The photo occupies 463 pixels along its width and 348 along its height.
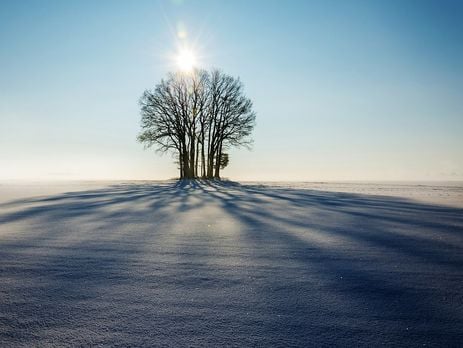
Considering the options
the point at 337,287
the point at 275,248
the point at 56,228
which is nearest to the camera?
the point at 337,287

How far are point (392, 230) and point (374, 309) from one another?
11.7ft

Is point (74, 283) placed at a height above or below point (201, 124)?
below

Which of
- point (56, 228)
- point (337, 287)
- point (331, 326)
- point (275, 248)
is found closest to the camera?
point (331, 326)

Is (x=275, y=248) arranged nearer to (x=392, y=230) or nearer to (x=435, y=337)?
(x=435, y=337)

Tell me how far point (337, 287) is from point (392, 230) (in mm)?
3313

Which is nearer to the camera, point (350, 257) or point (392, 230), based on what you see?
point (350, 257)

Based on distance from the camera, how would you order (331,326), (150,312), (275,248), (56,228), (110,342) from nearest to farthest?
(110,342) < (331,326) < (150,312) < (275,248) < (56,228)

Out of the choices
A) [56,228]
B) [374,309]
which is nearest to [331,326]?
[374,309]

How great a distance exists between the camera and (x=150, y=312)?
2020 mm

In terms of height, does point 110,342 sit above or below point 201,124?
below

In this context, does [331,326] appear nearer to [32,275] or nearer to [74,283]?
[74,283]

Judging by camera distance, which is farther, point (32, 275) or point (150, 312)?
point (32, 275)

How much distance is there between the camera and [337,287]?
8.19ft

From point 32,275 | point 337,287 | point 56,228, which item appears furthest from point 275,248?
point 56,228
